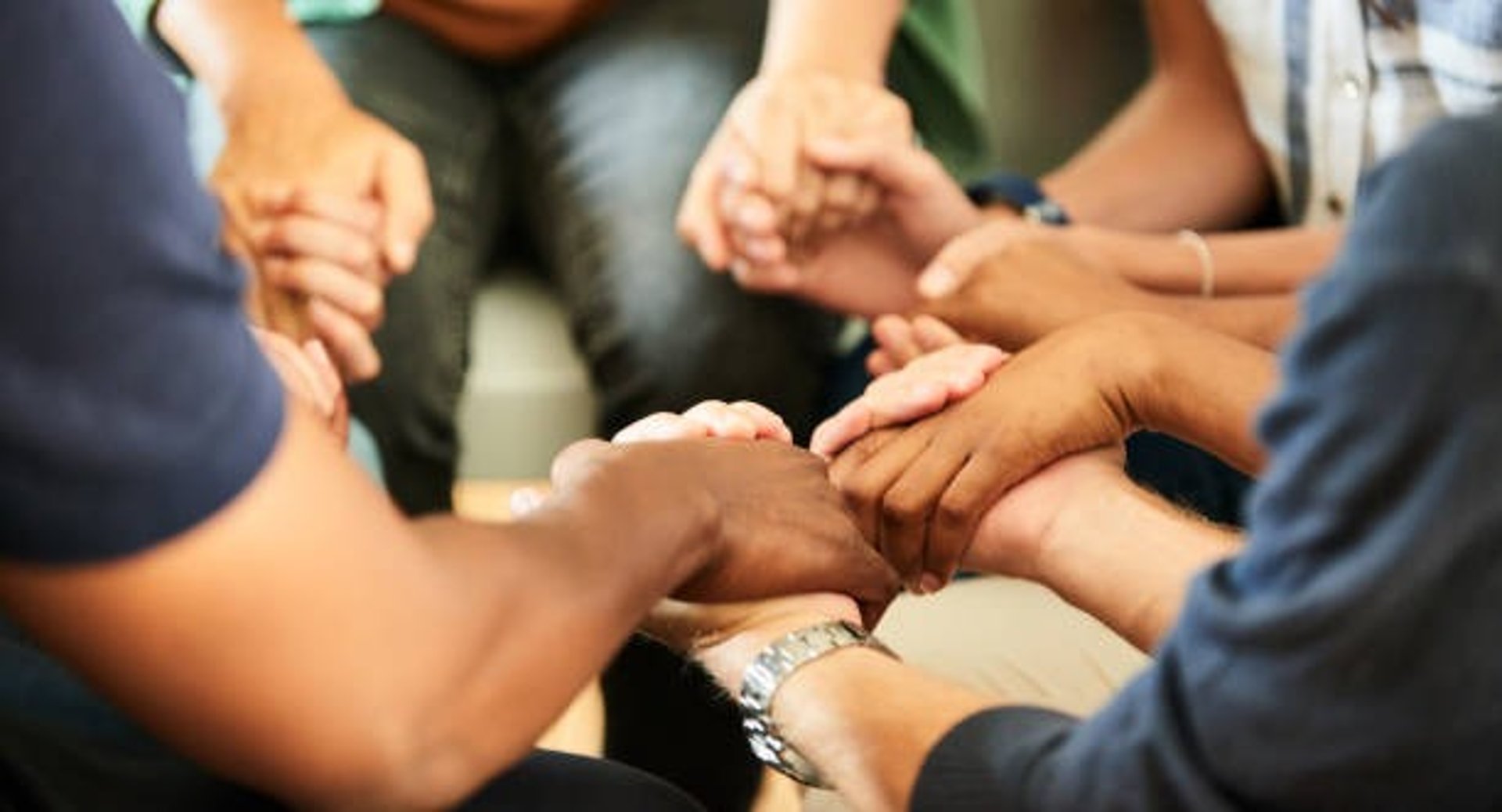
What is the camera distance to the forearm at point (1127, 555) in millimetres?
897

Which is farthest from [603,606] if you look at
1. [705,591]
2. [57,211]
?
[57,211]

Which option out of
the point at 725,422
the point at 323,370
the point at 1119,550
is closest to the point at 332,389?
the point at 323,370

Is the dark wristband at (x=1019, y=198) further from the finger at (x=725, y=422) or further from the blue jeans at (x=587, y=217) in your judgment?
the finger at (x=725, y=422)

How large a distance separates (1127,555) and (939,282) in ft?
1.03

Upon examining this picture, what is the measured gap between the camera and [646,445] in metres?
0.88

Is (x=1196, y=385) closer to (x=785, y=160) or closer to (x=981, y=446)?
(x=981, y=446)

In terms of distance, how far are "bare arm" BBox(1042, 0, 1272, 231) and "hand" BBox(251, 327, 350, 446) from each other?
560 millimetres

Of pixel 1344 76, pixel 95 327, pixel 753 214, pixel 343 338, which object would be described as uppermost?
Result: pixel 95 327

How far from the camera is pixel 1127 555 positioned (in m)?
0.93

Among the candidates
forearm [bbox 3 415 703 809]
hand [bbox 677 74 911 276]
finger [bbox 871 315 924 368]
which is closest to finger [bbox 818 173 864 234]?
hand [bbox 677 74 911 276]

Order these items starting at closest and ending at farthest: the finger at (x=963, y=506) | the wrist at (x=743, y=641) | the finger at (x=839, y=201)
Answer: the wrist at (x=743, y=641) → the finger at (x=963, y=506) → the finger at (x=839, y=201)

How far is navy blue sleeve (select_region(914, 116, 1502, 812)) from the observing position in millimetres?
542

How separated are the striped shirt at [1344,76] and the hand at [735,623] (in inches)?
18.8

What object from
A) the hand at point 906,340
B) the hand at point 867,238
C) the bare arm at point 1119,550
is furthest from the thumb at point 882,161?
the bare arm at point 1119,550
